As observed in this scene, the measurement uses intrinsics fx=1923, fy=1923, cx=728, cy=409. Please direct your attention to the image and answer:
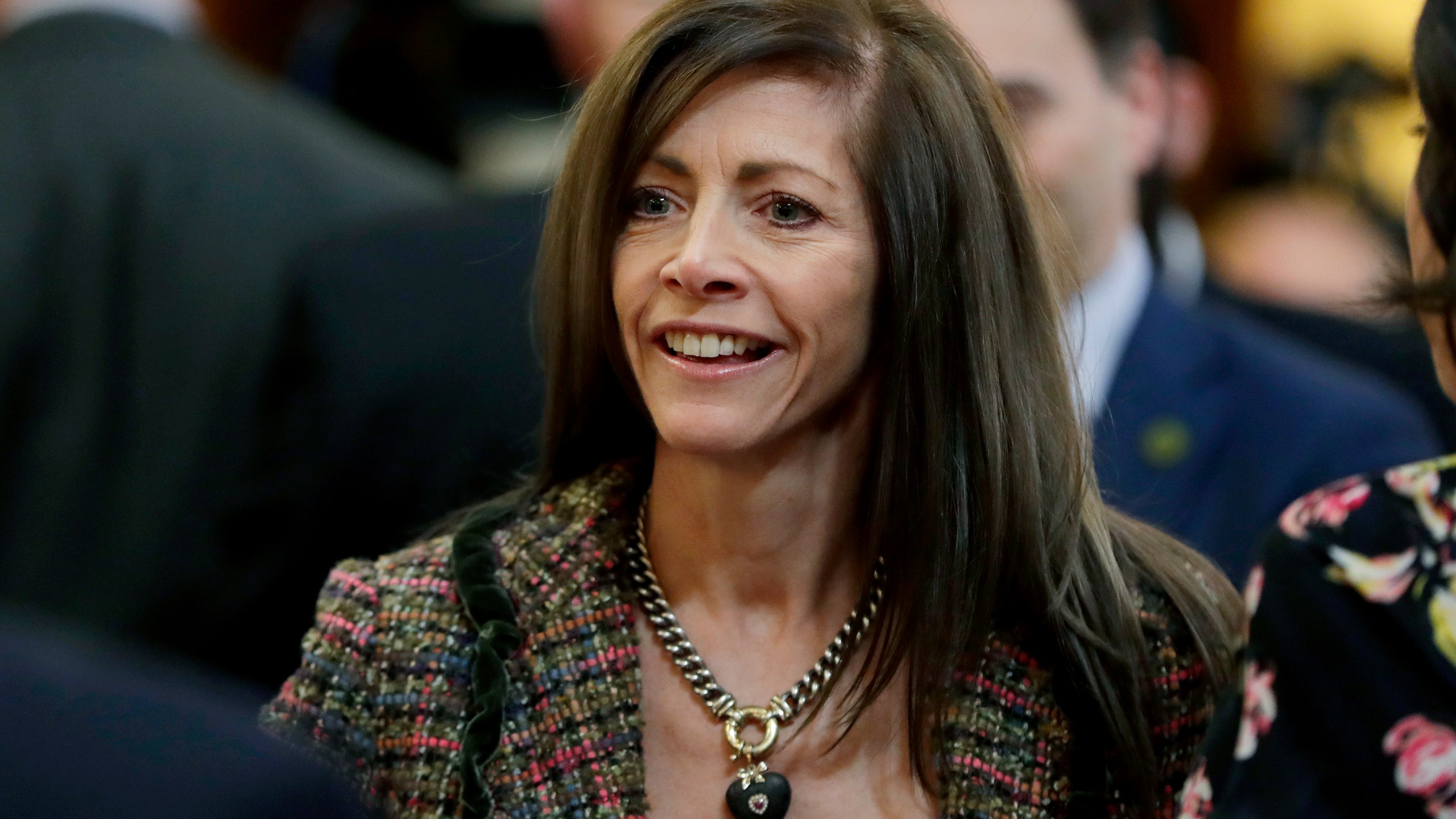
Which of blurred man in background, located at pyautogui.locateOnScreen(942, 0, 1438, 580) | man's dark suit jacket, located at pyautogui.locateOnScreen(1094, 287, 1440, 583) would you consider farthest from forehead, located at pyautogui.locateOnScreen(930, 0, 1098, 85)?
man's dark suit jacket, located at pyautogui.locateOnScreen(1094, 287, 1440, 583)

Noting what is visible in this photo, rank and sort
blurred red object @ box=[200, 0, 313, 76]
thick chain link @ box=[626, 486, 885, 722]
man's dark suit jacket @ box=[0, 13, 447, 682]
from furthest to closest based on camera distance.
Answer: blurred red object @ box=[200, 0, 313, 76], man's dark suit jacket @ box=[0, 13, 447, 682], thick chain link @ box=[626, 486, 885, 722]

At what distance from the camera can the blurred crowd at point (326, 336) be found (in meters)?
2.68

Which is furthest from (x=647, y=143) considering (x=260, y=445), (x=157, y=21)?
(x=157, y=21)

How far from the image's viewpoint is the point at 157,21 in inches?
134

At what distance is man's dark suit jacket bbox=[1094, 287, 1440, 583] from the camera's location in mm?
2623

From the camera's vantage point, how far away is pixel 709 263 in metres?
1.72

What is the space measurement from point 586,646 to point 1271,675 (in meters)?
0.62

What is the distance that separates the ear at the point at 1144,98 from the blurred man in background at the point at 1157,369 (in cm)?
6

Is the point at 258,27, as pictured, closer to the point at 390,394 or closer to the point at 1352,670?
the point at 390,394

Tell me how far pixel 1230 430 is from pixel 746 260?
1.23 metres

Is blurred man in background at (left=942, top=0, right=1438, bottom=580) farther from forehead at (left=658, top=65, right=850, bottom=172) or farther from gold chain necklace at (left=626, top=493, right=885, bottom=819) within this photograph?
forehead at (left=658, top=65, right=850, bottom=172)

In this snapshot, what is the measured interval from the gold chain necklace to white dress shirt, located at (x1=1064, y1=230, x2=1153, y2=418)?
923 mm

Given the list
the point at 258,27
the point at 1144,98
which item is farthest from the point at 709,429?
the point at 258,27

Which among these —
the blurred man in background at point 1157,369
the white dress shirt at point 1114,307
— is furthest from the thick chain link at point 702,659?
the white dress shirt at point 1114,307
